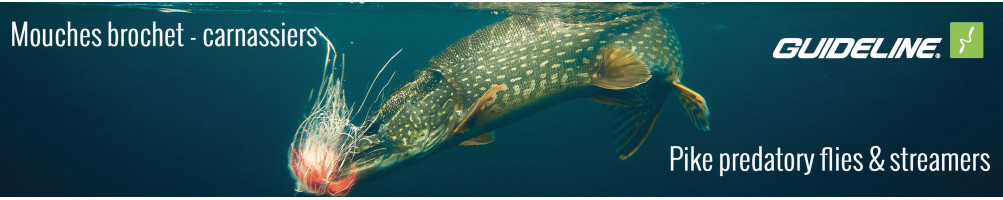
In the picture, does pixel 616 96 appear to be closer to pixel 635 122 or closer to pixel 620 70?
pixel 620 70

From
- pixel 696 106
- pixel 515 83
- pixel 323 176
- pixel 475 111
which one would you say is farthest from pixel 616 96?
pixel 323 176

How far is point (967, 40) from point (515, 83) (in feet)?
23.9

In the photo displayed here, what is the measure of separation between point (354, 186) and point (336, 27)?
14658 mm

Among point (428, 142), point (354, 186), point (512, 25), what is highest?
point (512, 25)

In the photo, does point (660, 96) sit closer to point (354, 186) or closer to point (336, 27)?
point (354, 186)

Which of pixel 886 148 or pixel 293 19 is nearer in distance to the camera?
pixel 293 19

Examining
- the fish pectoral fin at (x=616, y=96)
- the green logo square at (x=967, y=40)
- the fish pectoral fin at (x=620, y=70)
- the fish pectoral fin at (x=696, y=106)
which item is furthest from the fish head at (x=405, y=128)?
the green logo square at (x=967, y=40)

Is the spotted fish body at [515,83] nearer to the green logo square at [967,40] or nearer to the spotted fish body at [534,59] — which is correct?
the spotted fish body at [534,59]

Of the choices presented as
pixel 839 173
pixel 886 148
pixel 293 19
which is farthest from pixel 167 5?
pixel 886 148

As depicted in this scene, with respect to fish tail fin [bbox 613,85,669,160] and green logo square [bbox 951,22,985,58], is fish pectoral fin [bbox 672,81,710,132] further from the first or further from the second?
green logo square [bbox 951,22,985,58]

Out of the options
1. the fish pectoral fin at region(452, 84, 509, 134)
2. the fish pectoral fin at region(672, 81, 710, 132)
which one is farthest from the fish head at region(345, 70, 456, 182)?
the fish pectoral fin at region(672, 81, 710, 132)

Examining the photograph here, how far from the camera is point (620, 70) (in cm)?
406

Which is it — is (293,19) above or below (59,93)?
above

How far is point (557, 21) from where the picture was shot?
4863mm
